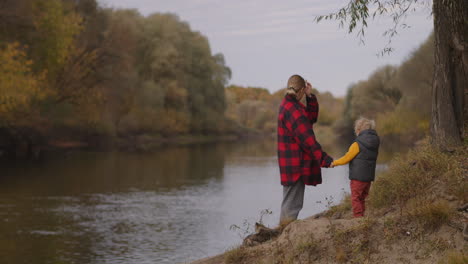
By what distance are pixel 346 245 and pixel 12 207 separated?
43.8 feet

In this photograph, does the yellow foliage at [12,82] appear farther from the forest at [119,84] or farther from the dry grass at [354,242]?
the dry grass at [354,242]

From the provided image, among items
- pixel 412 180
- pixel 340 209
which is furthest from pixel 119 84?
pixel 412 180

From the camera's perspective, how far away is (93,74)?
36.2 meters

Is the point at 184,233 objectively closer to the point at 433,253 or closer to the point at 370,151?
the point at 370,151

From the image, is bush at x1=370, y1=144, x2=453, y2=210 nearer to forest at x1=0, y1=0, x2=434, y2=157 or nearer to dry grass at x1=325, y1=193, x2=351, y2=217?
dry grass at x1=325, y1=193, x2=351, y2=217

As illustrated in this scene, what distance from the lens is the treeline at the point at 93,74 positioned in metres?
29.5

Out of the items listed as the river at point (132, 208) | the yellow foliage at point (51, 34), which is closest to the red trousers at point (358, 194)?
the river at point (132, 208)

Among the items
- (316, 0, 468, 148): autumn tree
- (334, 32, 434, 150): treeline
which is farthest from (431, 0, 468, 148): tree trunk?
(334, 32, 434, 150): treeline

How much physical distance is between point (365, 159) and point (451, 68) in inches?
117

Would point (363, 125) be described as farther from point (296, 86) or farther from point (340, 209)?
point (340, 209)

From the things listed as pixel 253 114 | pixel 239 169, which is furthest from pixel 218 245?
pixel 253 114

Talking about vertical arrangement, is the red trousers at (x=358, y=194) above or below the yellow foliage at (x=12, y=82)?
below

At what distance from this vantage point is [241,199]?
765 inches

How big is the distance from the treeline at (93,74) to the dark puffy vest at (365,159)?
2257 cm
